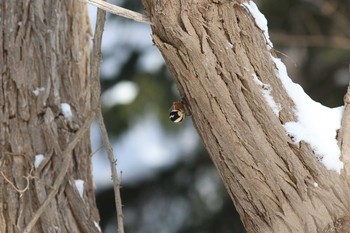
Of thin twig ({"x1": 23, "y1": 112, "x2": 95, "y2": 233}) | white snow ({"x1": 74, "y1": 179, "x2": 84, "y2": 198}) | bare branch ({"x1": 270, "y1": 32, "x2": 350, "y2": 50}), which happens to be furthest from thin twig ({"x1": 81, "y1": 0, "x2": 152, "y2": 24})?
bare branch ({"x1": 270, "y1": 32, "x2": 350, "y2": 50})

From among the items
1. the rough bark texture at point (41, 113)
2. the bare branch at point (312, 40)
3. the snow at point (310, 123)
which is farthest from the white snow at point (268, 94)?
the bare branch at point (312, 40)

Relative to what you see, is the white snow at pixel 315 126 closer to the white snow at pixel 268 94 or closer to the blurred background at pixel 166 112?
the white snow at pixel 268 94

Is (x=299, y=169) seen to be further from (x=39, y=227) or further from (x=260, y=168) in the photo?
(x=39, y=227)

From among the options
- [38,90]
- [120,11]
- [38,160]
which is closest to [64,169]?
[38,160]

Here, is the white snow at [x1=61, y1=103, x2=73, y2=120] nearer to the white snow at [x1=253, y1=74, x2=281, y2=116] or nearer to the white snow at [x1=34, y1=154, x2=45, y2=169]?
the white snow at [x1=34, y1=154, x2=45, y2=169]

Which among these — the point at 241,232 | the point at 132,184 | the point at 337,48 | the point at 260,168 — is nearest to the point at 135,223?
the point at 132,184

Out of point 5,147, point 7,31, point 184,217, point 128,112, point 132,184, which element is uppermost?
point 128,112
